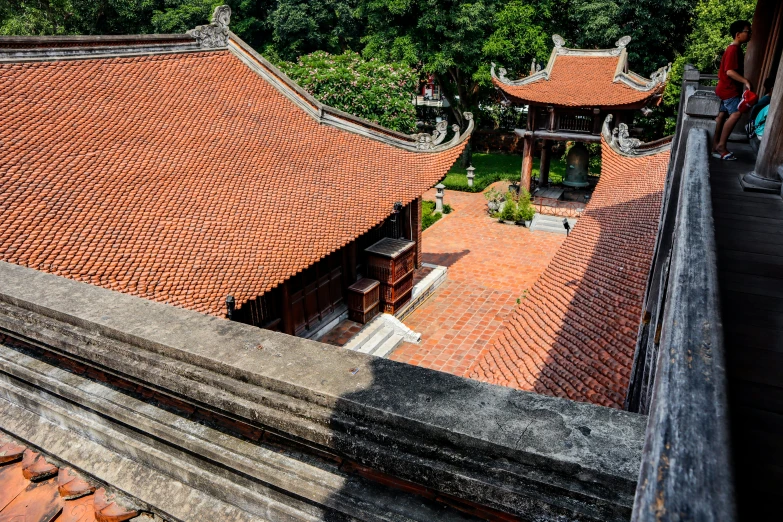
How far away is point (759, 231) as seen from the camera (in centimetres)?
377

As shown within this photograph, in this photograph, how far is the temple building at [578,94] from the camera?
861 inches

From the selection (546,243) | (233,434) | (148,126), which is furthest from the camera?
(546,243)

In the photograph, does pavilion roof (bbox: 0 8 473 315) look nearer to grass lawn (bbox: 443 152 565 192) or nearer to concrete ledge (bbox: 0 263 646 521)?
concrete ledge (bbox: 0 263 646 521)

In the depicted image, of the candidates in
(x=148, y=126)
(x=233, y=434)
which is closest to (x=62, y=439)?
(x=233, y=434)

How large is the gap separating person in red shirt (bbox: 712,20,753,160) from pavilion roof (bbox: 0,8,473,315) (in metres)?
6.68

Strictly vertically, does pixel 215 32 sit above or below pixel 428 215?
above

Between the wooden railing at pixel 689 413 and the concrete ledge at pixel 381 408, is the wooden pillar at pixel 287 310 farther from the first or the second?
the wooden railing at pixel 689 413

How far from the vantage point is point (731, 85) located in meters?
5.96

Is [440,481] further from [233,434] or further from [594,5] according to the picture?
[594,5]

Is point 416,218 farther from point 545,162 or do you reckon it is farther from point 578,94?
point 545,162

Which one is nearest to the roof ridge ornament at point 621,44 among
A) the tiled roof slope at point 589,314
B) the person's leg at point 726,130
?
the tiled roof slope at point 589,314

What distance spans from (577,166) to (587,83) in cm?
355

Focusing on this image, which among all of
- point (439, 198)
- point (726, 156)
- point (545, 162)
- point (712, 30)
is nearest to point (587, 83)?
point (545, 162)

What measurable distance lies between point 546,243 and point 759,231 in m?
17.4
